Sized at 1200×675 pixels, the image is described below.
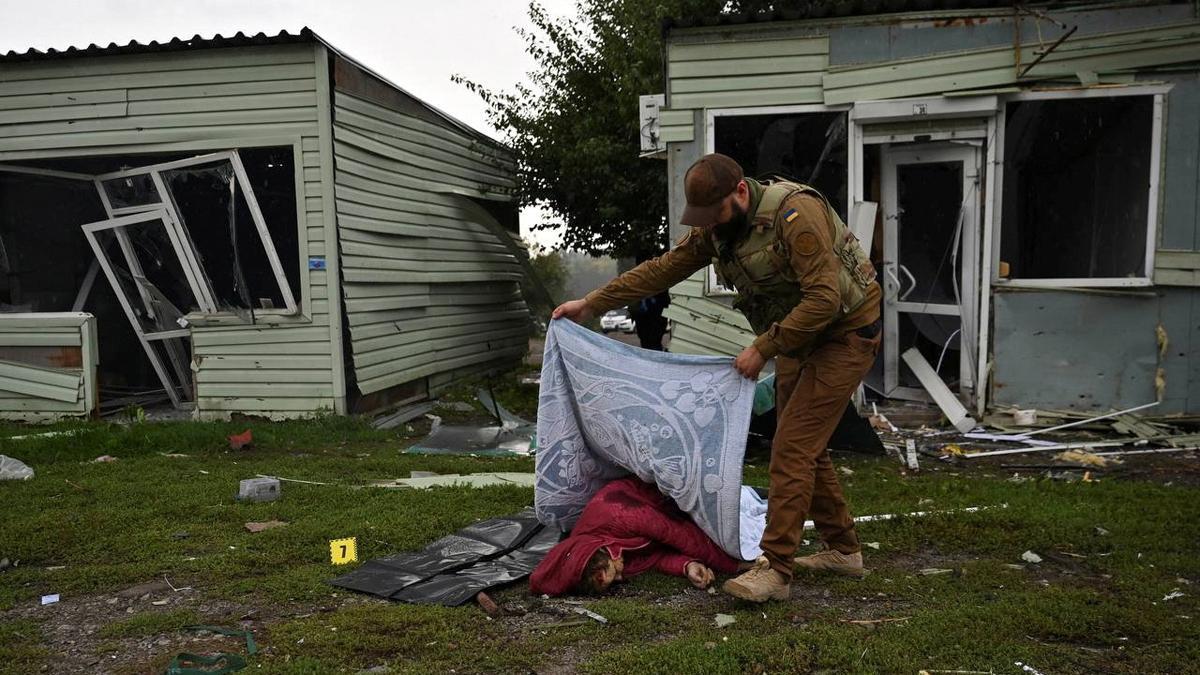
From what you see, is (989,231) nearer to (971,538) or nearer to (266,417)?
(971,538)

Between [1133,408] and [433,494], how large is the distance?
19.6ft

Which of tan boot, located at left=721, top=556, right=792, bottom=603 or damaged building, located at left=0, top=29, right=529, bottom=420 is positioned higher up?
damaged building, located at left=0, top=29, right=529, bottom=420

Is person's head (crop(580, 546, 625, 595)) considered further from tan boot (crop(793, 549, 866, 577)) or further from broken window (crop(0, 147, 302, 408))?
broken window (crop(0, 147, 302, 408))

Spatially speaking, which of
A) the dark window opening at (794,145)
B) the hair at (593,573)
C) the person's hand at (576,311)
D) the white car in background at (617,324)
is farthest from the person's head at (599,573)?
the white car in background at (617,324)

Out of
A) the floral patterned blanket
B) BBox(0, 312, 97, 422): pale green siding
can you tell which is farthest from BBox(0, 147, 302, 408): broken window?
the floral patterned blanket

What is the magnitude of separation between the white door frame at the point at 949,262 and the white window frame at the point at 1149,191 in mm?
161

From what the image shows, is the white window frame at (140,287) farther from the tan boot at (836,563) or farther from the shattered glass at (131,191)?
the tan boot at (836,563)

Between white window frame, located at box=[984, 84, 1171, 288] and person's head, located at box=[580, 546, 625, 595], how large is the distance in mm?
5510

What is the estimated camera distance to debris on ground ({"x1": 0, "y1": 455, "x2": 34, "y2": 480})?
6125mm

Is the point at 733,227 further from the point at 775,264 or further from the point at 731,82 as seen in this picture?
the point at 731,82

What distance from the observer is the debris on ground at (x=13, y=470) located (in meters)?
6.12

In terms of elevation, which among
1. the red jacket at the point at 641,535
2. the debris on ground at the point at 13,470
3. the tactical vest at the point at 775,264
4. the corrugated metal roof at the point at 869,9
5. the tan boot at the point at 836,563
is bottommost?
A: the debris on ground at the point at 13,470

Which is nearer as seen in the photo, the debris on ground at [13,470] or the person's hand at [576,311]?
the person's hand at [576,311]

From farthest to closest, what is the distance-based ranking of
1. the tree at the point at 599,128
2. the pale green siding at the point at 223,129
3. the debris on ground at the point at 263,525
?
the tree at the point at 599,128 < the pale green siding at the point at 223,129 < the debris on ground at the point at 263,525
